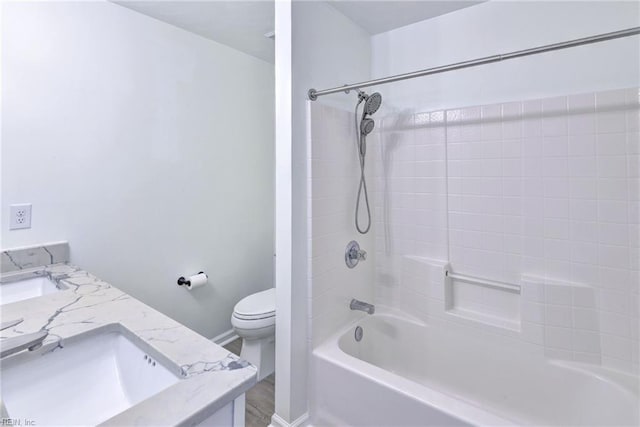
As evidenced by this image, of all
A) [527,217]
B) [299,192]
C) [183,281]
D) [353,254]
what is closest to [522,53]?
[527,217]

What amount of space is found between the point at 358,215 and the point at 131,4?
1.83 m

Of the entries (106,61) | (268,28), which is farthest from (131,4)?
(268,28)

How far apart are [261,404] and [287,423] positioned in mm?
334

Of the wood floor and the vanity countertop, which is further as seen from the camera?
the wood floor

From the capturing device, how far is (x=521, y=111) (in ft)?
5.48

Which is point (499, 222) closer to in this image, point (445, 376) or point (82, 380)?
point (445, 376)

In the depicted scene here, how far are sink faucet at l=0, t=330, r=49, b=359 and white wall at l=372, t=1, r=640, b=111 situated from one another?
2035 millimetres

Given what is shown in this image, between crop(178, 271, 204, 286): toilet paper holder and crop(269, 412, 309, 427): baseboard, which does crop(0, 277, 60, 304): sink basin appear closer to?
crop(178, 271, 204, 286): toilet paper holder

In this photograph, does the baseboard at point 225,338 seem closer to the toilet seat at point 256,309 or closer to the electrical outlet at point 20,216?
the toilet seat at point 256,309

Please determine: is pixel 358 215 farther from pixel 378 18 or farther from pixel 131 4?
pixel 131 4

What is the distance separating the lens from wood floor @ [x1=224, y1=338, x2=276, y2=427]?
5.77ft

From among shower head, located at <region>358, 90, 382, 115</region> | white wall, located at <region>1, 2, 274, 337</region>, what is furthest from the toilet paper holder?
shower head, located at <region>358, 90, 382, 115</region>

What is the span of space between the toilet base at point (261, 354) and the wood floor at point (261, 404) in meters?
0.05

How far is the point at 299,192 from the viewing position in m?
1.62
